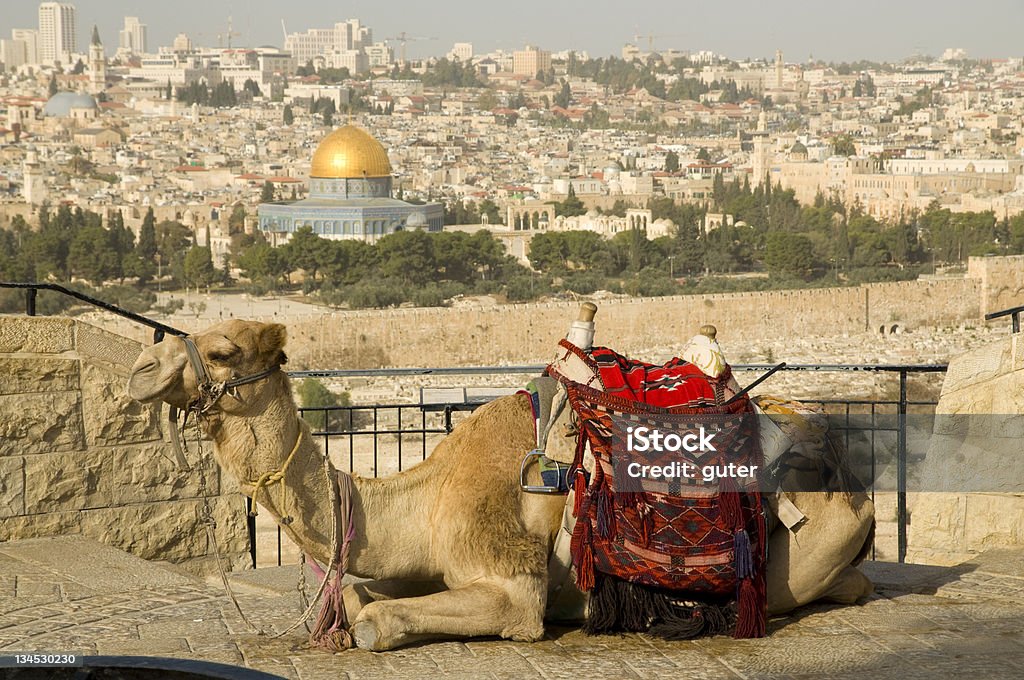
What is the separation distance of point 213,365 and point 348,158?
Result: 47423 mm

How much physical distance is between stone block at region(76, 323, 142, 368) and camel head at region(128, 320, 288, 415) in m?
1.07

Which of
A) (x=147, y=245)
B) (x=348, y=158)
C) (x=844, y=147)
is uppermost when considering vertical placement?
(x=844, y=147)

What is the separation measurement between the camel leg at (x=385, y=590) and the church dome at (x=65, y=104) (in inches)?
3920

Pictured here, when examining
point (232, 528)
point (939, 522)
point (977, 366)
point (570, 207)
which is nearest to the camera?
point (232, 528)

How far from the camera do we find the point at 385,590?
349cm

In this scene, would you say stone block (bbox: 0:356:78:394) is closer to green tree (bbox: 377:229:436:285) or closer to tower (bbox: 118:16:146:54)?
green tree (bbox: 377:229:436:285)

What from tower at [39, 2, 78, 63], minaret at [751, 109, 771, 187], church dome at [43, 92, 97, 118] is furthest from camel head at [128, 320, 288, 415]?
tower at [39, 2, 78, 63]

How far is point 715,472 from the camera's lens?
11.1ft

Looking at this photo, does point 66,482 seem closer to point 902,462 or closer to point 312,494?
point 312,494

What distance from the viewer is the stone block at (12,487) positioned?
421cm

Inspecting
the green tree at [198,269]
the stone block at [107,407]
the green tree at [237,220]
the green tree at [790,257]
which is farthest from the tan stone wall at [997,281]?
the stone block at [107,407]

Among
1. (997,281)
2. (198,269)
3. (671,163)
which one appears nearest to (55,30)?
(671,163)

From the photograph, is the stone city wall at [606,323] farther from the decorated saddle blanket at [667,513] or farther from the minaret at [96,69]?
the minaret at [96,69]

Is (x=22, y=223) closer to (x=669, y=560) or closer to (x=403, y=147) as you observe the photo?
(x=403, y=147)
